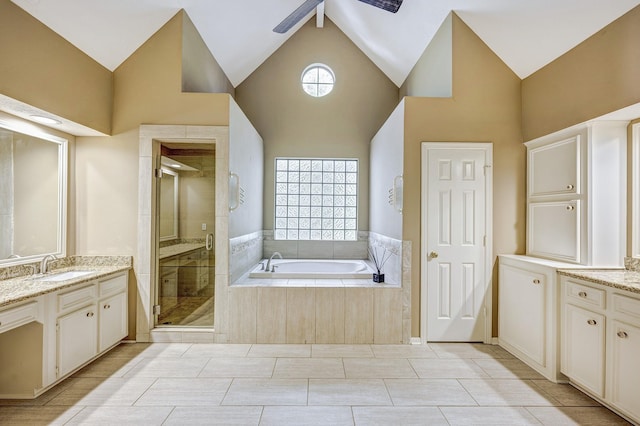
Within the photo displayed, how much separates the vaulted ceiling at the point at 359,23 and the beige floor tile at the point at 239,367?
10.1ft

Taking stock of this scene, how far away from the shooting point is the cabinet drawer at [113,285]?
2.80 m

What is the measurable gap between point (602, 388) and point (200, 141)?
386cm

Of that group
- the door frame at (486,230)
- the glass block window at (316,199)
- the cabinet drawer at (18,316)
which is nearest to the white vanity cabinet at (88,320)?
the cabinet drawer at (18,316)

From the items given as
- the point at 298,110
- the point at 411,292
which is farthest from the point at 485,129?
the point at 298,110

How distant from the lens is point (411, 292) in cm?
323

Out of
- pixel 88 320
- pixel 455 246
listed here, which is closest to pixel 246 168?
pixel 88 320

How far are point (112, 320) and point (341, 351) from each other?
7.09ft

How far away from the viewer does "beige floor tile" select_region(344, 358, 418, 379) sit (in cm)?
258

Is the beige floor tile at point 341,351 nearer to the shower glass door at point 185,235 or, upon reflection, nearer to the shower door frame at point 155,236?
the shower door frame at point 155,236

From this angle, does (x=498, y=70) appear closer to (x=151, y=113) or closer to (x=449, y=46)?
(x=449, y=46)

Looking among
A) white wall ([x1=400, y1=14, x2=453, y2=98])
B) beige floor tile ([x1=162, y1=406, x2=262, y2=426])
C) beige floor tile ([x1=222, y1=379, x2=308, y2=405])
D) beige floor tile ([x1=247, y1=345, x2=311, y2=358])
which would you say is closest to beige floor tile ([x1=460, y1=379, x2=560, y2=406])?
beige floor tile ([x1=222, y1=379, x2=308, y2=405])

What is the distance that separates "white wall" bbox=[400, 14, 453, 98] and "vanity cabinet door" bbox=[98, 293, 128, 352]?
3919 mm

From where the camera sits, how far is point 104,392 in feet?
7.62

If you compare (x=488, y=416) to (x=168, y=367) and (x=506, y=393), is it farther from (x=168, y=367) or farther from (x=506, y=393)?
(x=168, y=367)
